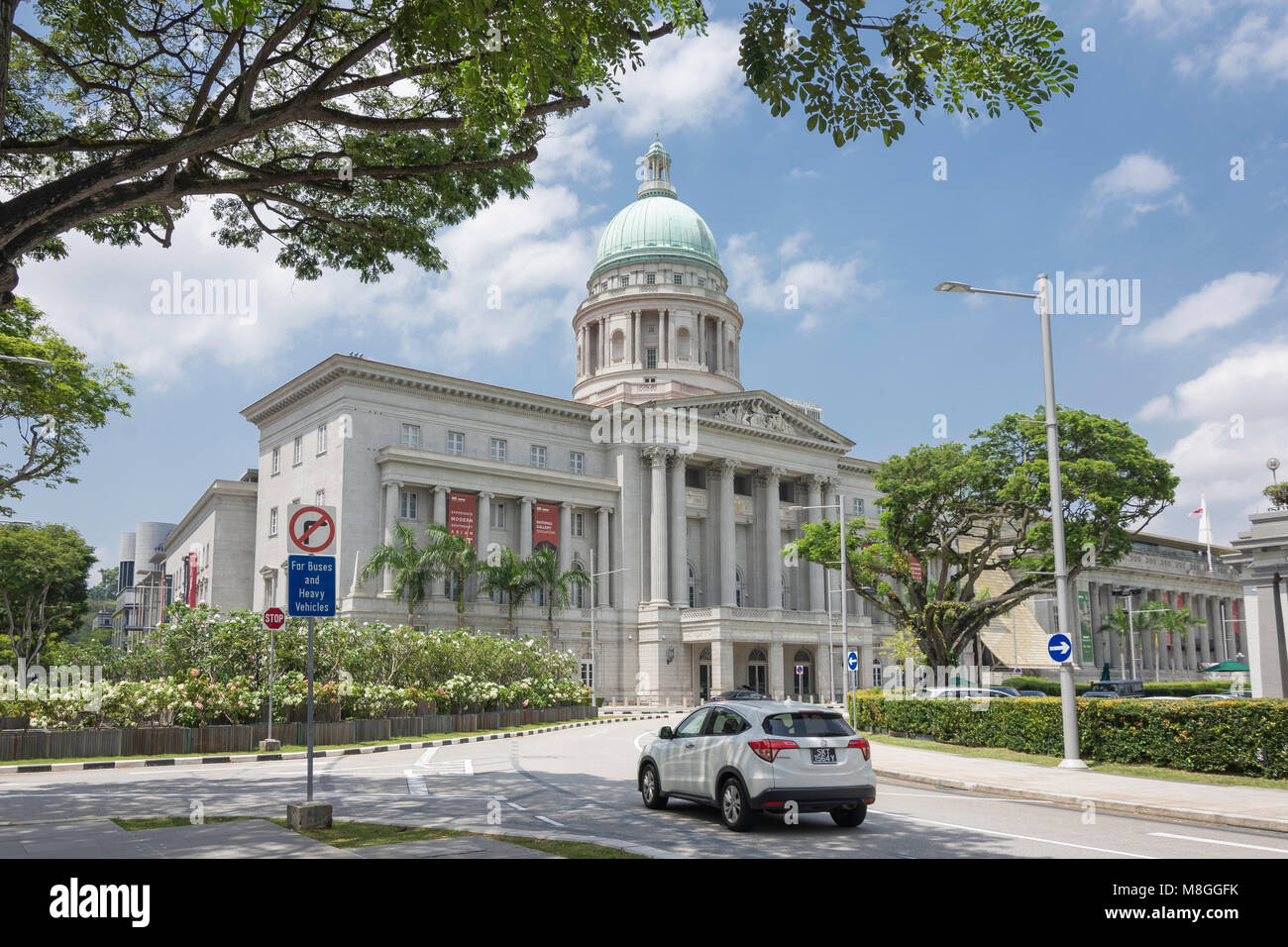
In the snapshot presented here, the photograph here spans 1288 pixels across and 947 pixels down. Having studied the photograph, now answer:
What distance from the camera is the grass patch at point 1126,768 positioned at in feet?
57.4

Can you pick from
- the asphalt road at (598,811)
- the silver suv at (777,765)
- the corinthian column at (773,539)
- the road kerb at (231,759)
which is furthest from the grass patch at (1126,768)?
the corinthian column at (773,539)

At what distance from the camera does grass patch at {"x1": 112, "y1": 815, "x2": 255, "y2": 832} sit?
476 inches

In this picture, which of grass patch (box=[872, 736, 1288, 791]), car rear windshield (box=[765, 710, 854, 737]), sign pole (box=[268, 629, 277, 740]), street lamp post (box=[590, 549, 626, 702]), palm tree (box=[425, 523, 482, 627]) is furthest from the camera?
street lamp post (box=[590, 549, 626, 702])

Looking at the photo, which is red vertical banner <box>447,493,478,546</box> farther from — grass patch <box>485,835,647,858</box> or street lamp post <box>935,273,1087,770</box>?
grass patch <box>485,835,647,858</box>

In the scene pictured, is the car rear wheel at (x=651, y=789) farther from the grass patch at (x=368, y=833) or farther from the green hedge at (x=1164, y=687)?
the green hedge at (x=1164, y=687)

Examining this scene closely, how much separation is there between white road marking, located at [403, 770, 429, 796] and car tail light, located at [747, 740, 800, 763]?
631cm

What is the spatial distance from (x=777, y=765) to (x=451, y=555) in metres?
38.6

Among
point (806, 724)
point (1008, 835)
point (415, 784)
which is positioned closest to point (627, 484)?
point (415, 784)

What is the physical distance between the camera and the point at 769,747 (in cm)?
1234

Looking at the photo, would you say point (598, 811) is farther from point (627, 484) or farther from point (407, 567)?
point (627, 484)

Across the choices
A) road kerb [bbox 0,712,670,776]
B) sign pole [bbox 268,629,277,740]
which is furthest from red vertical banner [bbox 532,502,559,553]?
sign pole [bbox 268,629,277,740]

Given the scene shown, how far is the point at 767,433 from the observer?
71812 millimetres
